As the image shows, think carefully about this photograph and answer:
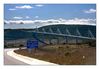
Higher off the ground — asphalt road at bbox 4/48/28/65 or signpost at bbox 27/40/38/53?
signpost at bbox 27/40/38/53

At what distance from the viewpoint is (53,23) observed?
5758mm

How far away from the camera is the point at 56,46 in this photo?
5727 millimetres

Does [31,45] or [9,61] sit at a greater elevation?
[31,45]

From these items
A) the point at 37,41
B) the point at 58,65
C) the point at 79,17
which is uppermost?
the point at 79,17

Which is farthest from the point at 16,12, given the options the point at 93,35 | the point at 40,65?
the point at 93,35

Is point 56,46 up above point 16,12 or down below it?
below

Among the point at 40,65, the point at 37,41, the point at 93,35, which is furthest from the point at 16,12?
the point at 93,35

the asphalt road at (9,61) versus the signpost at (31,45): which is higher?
the signpost at (31,45)

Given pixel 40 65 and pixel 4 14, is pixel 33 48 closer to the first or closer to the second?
pixel 40 65

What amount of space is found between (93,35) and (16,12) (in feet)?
4.47

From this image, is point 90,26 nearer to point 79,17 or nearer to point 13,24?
point 79,17

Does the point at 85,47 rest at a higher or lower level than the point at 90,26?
lower

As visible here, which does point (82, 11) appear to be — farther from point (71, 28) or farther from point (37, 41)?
point (37, 41)

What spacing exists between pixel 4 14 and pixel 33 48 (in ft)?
2.48
